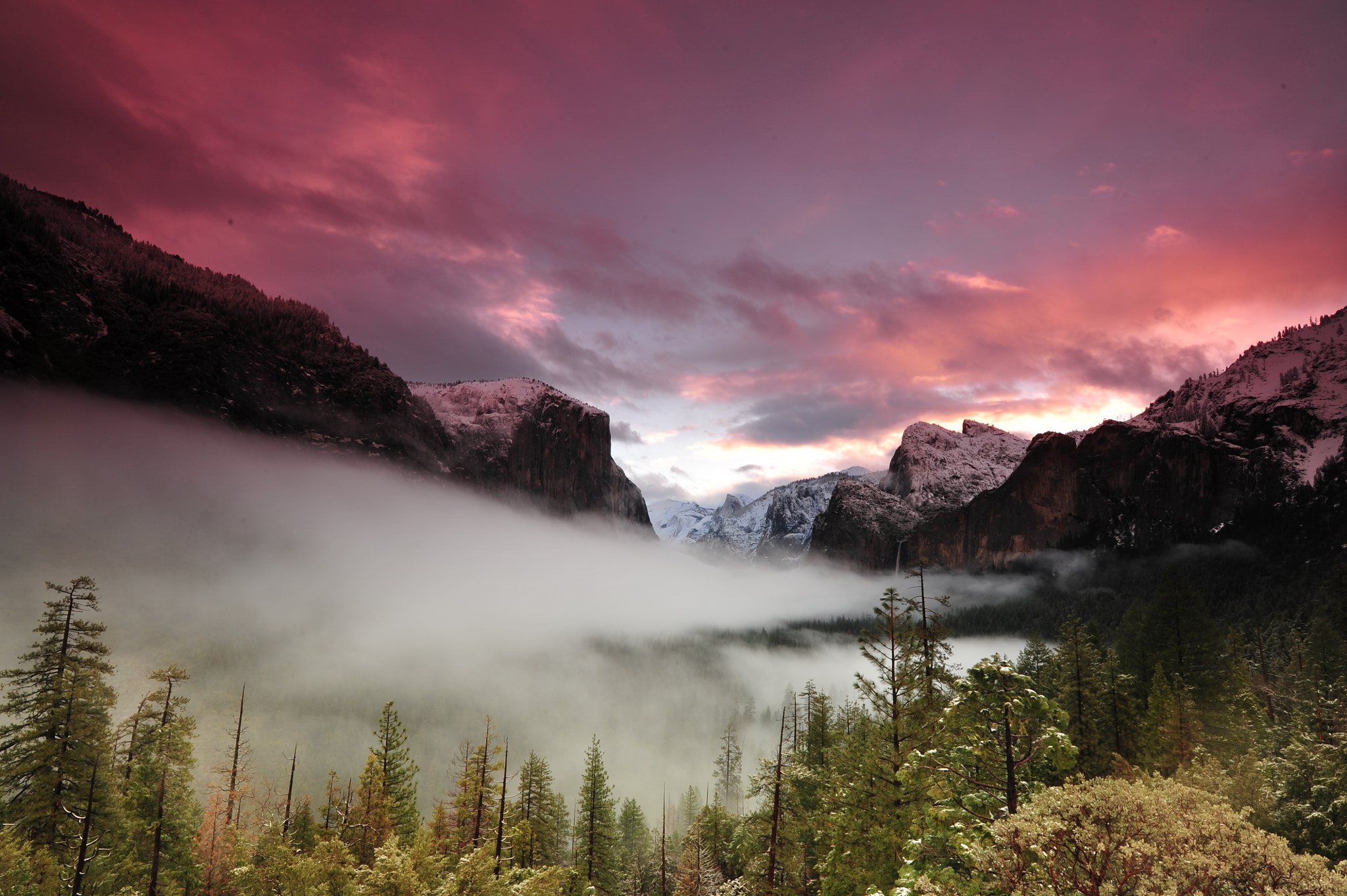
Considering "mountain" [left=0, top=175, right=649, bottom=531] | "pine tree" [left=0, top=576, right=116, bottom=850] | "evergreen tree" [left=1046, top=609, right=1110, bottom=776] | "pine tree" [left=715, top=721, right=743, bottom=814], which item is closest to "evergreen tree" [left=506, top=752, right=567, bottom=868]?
"pine tree" [left=0, top=576, right=116, bottom=850]

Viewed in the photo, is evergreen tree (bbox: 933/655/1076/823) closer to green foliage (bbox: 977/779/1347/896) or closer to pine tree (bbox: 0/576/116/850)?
green foliage (bbox: 977/779/1347/896)

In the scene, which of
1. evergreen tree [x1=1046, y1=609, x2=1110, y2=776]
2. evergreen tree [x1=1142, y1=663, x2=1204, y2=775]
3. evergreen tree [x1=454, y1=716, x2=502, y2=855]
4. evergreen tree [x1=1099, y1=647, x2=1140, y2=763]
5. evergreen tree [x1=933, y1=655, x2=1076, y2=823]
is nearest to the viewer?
evergreen tree [x1=933, y1=655, x2=1076, y2=823]

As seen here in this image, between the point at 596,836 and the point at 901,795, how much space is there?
2905 cm

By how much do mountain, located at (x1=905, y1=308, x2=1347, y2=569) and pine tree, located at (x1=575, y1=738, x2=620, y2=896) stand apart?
174 metres

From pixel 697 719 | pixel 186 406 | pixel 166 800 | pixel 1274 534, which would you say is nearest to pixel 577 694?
pixel 697 719

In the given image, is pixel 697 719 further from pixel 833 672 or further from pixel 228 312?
pixel 228 312

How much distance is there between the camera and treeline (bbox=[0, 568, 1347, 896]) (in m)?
10.0

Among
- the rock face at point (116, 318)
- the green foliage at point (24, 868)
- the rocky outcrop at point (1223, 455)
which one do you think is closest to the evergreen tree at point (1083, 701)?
the green foliage at point (24, 868)

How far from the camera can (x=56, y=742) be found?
23.2 meters

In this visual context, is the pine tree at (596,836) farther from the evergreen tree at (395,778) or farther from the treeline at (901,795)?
the evergreen tree at (395,778)

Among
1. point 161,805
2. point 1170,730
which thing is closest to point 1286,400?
point 1170,730

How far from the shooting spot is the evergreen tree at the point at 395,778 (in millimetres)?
38531

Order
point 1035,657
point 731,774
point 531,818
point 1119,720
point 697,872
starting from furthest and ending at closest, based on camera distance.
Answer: point 731,774 < point 1035,657 < point 697,872 < point 531,818 < point 1119,720

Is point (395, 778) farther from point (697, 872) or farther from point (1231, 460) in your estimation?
point (1231, 460)
